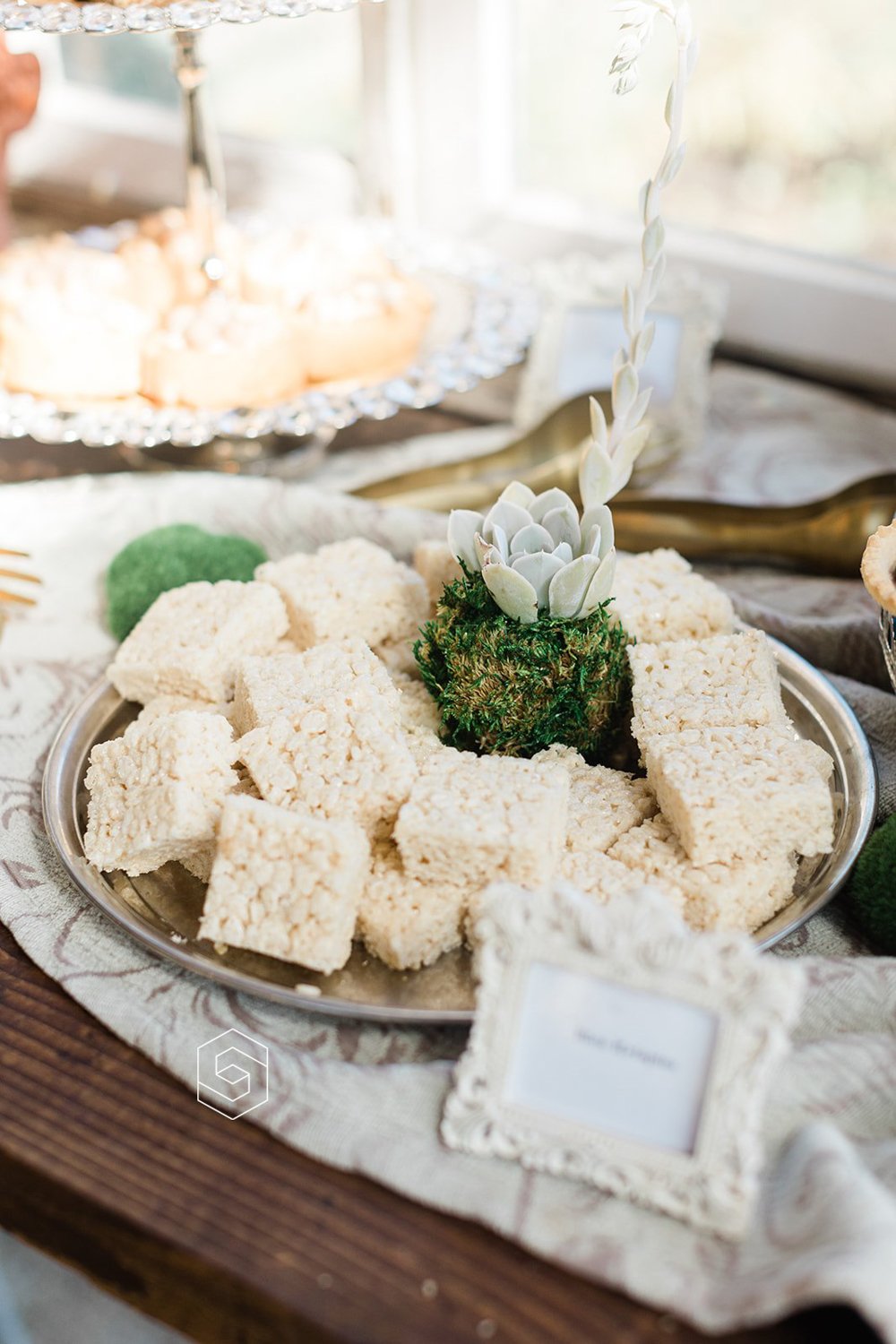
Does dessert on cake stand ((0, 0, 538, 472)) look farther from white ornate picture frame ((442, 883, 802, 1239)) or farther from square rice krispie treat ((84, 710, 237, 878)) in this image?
white ornate picture frame ((442, 883, 802, 1239))

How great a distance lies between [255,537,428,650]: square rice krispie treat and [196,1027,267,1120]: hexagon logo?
361 mm

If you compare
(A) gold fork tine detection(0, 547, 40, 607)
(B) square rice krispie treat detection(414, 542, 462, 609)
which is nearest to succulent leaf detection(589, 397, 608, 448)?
(B) square rice krispie treat detection(414, 542, 462, 609)

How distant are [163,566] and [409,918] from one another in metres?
0.48

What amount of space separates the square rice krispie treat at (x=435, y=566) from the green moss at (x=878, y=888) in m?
0.39

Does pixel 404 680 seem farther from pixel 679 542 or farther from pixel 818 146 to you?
pixel 818 146

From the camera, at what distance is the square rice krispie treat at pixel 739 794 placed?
2.70 ft

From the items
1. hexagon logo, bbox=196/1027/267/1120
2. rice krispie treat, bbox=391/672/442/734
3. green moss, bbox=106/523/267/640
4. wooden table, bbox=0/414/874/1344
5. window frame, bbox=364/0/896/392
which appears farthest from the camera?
window frame, bbox=364/0/896/392

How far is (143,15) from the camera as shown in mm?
1013

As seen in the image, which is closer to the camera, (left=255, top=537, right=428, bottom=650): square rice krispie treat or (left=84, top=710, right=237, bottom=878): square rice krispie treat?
(left=84, top=710, right=237, bottom=878): square rice krispie treat

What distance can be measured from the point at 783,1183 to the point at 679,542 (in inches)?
28.8

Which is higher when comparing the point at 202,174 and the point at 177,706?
the point at 202,174

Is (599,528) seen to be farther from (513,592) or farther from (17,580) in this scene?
(17,580)

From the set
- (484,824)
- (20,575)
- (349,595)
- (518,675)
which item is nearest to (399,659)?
(349,595)

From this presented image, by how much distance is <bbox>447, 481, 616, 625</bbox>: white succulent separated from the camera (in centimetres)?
87
